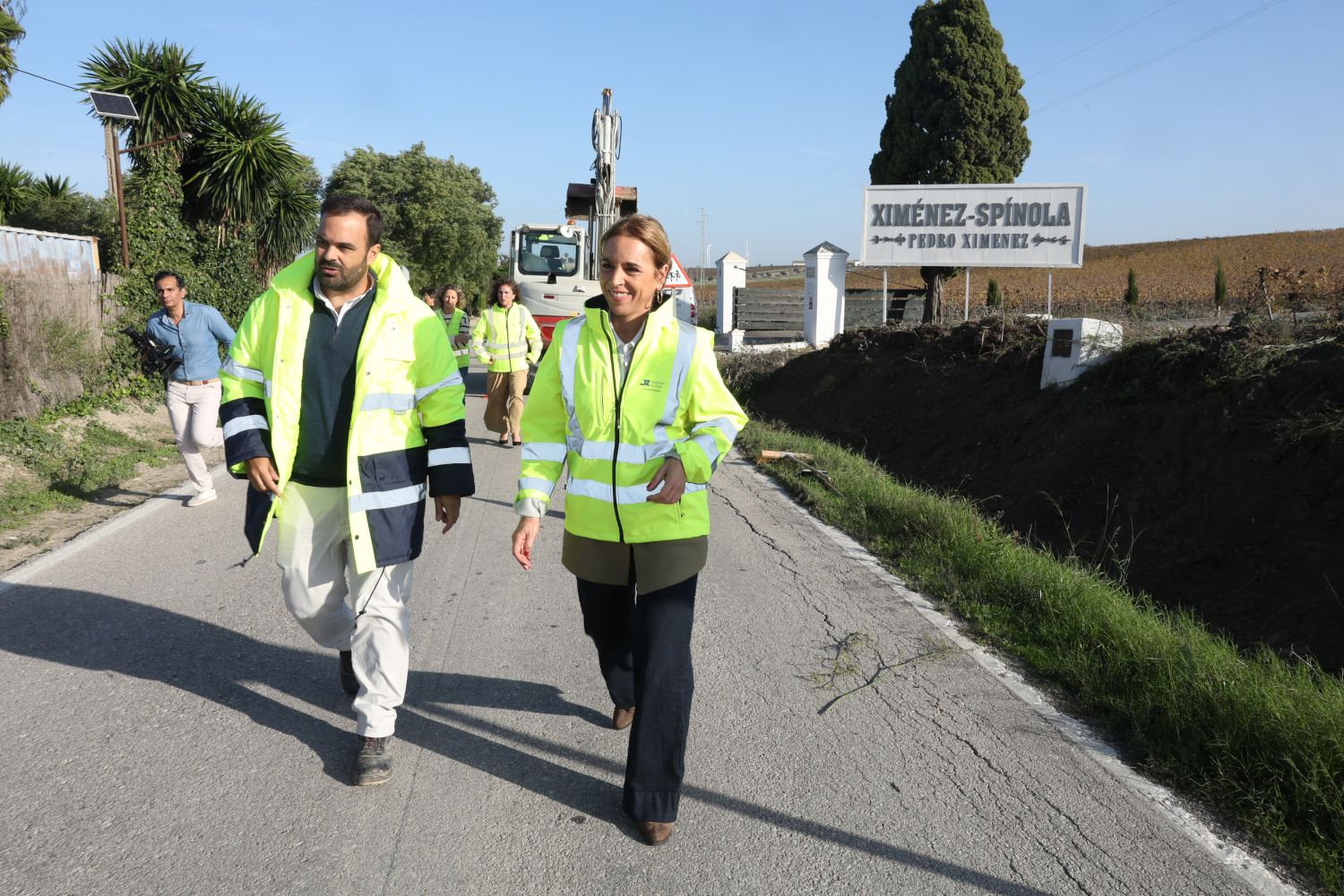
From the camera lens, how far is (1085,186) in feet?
58.3

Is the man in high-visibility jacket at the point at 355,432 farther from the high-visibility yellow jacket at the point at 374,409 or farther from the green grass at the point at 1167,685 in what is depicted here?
the green grass at the point at 1167,685

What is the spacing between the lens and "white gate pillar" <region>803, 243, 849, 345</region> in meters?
23.3

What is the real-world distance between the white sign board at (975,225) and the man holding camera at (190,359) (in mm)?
13913

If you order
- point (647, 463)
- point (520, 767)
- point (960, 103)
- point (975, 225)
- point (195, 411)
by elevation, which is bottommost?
point (520, 767)

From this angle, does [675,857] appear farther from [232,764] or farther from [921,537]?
[921,537]

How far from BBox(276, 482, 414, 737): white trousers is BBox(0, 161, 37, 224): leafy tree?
1046 inches

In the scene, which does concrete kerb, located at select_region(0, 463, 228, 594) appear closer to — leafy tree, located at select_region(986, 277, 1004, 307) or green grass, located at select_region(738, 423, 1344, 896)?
green grass, located at select_region(738, 423, 1344, 896)

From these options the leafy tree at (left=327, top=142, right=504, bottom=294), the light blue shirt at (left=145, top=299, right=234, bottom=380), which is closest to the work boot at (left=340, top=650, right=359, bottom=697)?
the light blue shirt at (left=145, top=299, right=234, bottom=380)

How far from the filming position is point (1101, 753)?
12.8 ft

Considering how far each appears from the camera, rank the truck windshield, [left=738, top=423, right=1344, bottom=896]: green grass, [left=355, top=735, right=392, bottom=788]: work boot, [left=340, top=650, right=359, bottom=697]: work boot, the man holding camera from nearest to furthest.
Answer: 1. [left=738, top=423, right=1344, bottom=896]: green grass
2. [left=355, top=735, right=392, bottom=788]: work boot
3. [left=340, top=650, right=359, bottom=697]: work boot
4. the man holding camera
5. the truck windshield

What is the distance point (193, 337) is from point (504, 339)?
12.5 ft

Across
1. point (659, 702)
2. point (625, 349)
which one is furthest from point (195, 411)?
point (659, 702)

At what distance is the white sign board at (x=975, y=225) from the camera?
59.5ft

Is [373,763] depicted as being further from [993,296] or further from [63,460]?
[993,296]
